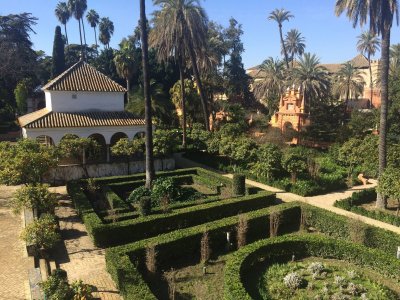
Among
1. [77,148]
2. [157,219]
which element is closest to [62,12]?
[77,148]

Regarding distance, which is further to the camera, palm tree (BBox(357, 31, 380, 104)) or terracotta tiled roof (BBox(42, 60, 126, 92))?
palm tree (BBox(357, 31, 380, 104))

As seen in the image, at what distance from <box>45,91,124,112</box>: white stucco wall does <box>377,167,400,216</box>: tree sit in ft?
68.8

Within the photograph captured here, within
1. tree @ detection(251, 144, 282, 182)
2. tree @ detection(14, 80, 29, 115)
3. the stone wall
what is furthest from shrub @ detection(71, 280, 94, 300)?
tree @ detection(14, 80, 29, 115)

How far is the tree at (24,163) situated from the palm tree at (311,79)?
28.7 meters

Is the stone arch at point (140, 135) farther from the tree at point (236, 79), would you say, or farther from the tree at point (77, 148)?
the tree at point (236, 79)

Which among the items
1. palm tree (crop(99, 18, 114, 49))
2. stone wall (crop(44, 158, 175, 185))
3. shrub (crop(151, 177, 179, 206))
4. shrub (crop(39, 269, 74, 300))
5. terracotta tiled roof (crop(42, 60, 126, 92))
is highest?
palm tree (crop(99, 18, 114, 49))

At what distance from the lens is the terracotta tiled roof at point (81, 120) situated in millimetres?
26266

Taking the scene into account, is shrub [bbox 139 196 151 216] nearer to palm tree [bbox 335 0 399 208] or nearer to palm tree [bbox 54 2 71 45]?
palm tree [bbox 335 0 399 208]

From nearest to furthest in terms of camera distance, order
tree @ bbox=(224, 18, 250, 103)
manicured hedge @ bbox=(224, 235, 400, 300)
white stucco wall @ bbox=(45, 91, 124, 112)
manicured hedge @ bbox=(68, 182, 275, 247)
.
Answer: manicured hedge @ bbox=(224, 235, 400, 300) → manicured hedge @ bbox=(68, 182, 275, 247) → white stucco wall @ bbox=(45, 91, 124, 112) → tree @ bbox=(224, 18, 250, 103)

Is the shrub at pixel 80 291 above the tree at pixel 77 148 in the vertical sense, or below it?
below

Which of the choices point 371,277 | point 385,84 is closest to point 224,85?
point 385,84

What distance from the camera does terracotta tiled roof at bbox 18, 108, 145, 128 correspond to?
26.3 meters

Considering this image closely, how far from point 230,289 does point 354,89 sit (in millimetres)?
48226

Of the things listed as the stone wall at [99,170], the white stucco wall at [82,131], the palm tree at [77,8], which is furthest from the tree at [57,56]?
the stone wall at [99,170]
